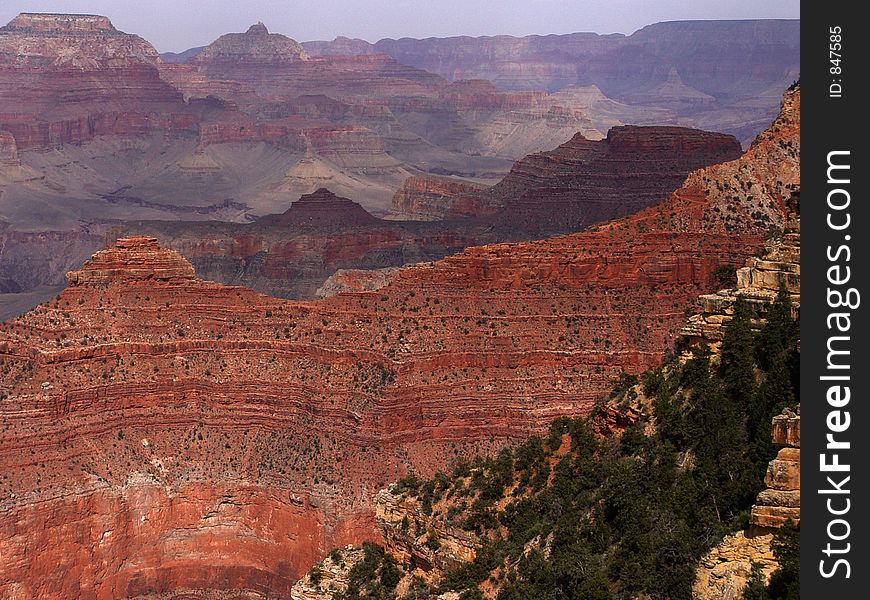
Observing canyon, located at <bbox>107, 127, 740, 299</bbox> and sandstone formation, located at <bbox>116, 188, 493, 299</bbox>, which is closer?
canyon, located at <bbox>107, 127, 740, 299</bbox>

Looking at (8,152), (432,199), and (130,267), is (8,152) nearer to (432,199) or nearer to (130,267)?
(432,199)

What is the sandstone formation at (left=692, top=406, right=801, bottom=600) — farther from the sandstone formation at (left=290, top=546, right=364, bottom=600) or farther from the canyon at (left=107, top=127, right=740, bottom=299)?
the canyon at (left=107, top=127, right=740, bottom=299)

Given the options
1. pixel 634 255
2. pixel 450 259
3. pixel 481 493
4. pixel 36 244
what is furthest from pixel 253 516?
pixel 36 244

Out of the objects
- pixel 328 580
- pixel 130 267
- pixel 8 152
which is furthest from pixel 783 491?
pixel 8 152

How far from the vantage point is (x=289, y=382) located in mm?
54906

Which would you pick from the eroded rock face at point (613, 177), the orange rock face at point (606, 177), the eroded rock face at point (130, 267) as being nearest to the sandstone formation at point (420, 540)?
the eroded rock face at point (130, 267)

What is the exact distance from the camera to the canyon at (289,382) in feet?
169

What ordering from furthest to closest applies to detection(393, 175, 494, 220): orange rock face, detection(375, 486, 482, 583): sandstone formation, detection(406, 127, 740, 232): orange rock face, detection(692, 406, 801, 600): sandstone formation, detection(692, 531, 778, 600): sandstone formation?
detection(393, 175, 494, 220): orange rock face → detection(406, 127, 740, 232): orange rock face → detection(375, 486, 482, 583): sandstone formation → detection(692, 531, 778, 600): sandstone formation → detection(692, 406, 801, 600): sandstone formation

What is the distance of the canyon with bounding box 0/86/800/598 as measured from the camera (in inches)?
2026

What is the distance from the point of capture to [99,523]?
51531 millimetres

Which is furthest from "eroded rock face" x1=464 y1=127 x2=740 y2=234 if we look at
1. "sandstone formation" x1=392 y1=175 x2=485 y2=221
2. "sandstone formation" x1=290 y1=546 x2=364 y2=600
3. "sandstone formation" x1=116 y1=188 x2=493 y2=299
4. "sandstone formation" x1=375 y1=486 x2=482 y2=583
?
"sandstone formation" x1=375 y1=486 x2=482 y2=583

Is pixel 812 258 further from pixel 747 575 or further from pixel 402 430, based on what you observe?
pixel 402 430

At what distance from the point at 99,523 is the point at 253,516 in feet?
17.9

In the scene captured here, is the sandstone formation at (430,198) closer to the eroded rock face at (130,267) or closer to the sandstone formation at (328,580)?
the eroded rock face at (130,267)
